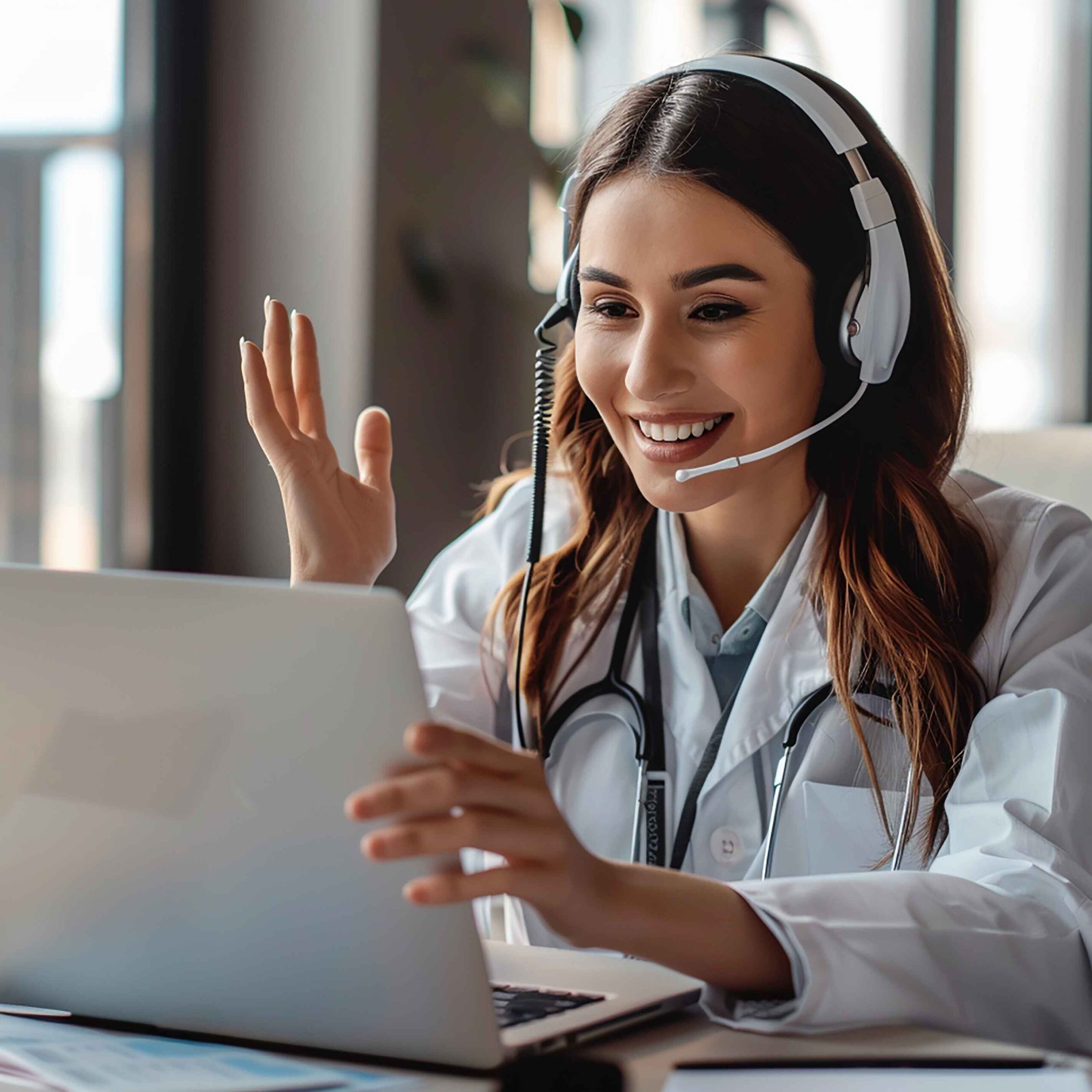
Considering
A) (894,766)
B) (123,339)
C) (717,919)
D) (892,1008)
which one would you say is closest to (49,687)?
(717,919)

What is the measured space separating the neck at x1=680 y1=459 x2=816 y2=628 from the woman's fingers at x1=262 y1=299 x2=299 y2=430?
1.41 feet

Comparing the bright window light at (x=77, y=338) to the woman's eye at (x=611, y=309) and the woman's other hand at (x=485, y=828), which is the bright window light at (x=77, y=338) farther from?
the woman's other hand at (x=485, y=828)

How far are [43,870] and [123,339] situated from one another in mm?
2208

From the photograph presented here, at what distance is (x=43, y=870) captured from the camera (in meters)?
0.71

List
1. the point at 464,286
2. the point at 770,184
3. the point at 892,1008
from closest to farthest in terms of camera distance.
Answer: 1. the point at 892,1008
2. the point at 770,184
3. the point at 464,286

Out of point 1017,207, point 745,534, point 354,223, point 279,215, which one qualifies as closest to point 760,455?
point 745,534

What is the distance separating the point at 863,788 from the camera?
47.0 inches

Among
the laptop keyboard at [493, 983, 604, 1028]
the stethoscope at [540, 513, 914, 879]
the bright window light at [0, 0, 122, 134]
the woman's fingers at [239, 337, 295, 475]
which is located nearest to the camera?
the laptop keyboard at [493, 983, 604, 1028]

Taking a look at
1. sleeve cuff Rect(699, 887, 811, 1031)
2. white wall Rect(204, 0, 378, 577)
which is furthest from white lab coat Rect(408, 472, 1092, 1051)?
white wall Rect(204, 0, 378, 577)

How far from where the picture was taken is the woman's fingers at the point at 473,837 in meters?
0.61

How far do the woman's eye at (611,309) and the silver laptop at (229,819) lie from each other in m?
0.71

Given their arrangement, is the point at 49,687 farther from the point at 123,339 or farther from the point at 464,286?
the point at 464,286

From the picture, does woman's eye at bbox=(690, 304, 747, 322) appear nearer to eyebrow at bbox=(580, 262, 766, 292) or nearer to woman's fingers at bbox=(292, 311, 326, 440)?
eyebrow at bbox=(580, 262, 766, 292)

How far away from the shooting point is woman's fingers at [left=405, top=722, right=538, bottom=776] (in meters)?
0.60
